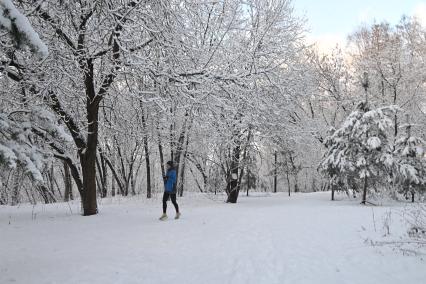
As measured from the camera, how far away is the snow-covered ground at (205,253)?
5.82 metres

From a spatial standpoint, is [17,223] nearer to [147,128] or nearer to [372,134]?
[147,128]

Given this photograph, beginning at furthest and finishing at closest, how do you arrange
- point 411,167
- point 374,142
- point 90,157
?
point 411,167 → point 374,142 → point 90,157

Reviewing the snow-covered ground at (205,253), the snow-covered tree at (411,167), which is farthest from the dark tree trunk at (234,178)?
the snow-covered ground at (205,253)

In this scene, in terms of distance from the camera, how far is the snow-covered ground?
582cm

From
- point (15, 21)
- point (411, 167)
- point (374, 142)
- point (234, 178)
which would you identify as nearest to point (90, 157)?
point (15, 21)

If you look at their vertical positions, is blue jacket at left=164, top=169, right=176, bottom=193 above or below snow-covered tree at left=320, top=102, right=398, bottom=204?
below

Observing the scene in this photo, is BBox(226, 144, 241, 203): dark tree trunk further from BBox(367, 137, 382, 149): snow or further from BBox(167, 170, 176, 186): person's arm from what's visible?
BBox(167, 170, 176, 186): person's arm

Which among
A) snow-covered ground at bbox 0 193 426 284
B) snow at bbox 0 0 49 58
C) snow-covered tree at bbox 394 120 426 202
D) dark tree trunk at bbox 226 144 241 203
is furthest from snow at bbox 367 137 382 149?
snow at bbox 0 0 49 58

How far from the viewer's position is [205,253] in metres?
7.31

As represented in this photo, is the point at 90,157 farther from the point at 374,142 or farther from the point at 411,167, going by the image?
the point at 411,167

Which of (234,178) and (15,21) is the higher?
(15,21)

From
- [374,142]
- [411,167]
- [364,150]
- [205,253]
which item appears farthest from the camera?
[411,167]

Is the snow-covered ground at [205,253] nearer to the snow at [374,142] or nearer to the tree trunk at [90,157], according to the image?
the tree trunk at [90,157]

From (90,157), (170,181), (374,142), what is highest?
(374,142)
